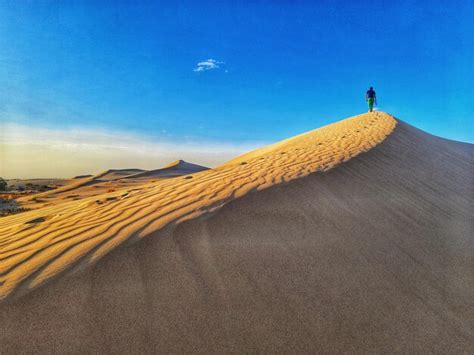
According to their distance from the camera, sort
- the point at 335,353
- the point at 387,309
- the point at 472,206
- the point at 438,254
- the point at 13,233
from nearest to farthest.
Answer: the point at 335,353 → the point at 387,309 → the point at 438,254 → the point at 13,233 → the point at 472,206

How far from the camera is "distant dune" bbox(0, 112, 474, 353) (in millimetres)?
2248

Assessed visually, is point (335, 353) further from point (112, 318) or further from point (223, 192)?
point (223, 192)

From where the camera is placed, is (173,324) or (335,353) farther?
(173,324)

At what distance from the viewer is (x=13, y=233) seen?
4668 millimetres

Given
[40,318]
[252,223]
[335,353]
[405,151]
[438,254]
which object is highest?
[405,151]

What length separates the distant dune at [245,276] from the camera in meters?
2.25

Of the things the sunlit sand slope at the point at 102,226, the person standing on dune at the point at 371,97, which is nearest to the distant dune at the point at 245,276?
the sunlit sand slope at the point at 102,226

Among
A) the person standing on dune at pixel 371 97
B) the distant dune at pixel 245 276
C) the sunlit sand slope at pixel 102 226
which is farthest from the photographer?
the person standing on dune at pixel 371 97

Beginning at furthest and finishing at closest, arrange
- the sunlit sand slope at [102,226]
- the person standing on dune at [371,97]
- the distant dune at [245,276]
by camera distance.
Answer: the person standing on dune at [371,97]
the sunlit sand slope at [102,226]
the distant dune at [245,276]

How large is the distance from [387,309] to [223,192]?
281cm

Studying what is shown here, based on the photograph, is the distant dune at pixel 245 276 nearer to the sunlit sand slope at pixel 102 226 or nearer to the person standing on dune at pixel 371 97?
the sunlit sand slope at pixel 102 226

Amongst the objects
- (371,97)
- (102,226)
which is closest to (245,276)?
(102,226)

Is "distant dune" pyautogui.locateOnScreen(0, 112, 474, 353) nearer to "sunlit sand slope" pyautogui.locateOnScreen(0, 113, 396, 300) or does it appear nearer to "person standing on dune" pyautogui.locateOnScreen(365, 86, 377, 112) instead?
"sunlit sand slope" pyautogui.locateOnScreen(0, 113, 396, 300)

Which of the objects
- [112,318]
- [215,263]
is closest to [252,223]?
[215,263]
